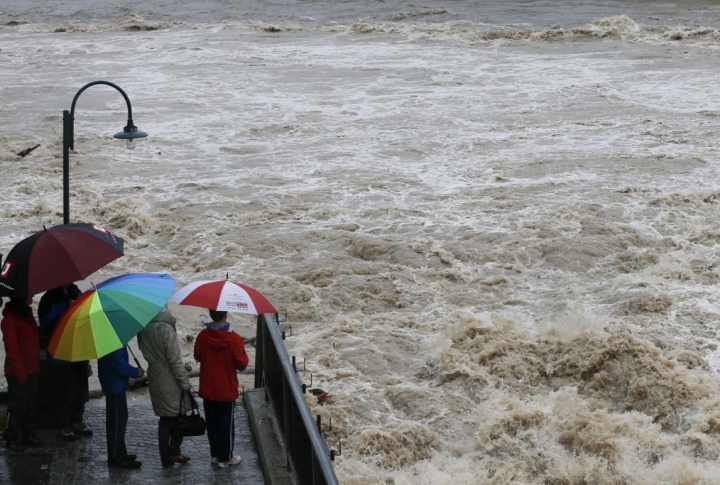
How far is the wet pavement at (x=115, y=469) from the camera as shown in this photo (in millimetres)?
6773

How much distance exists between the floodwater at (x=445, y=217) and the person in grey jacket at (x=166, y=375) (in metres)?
2.58

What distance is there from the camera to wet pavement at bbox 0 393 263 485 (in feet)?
22.2

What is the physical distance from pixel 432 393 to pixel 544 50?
2376 centimetres

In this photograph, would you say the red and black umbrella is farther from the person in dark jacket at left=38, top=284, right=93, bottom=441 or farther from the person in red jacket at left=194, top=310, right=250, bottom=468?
the person in red jacket at left=194, top=310, right=250, bottom=468

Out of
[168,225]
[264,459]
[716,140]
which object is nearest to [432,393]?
[264,459]

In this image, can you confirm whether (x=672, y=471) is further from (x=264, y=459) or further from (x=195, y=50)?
(x=195, y=50)

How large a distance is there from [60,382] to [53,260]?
942 millimetres

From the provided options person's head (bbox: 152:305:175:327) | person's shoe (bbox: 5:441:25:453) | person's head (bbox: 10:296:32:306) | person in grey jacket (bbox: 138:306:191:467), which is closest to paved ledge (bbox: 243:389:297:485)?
person in grey jacket (bbox: 138:306:191:467)

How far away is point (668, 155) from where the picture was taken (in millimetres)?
Answer: 19531

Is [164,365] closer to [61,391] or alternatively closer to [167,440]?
[167,440]

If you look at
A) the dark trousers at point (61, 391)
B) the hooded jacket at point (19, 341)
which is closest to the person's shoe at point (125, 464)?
the dark trousers at point (61, 391)

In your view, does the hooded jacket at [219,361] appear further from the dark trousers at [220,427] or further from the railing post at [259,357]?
the railing post at [259,357]

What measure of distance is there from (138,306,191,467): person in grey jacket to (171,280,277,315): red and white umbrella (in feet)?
0.68

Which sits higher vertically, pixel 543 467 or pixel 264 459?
pixel 264 459
